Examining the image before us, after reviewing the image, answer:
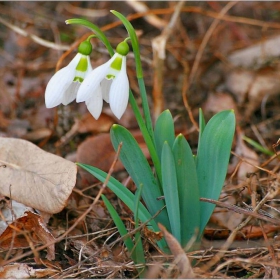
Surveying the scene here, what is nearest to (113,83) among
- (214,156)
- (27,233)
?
(214,156)

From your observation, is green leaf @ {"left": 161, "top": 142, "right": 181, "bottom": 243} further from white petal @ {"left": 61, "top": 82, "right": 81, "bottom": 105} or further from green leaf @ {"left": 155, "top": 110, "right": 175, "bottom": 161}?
white petal @ {"left": 61, "top": 82, "right": 81, "bottom": 105}

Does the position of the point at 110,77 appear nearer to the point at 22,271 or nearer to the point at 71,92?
the point at 71,92

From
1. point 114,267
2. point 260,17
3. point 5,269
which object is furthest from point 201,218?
point 260,17

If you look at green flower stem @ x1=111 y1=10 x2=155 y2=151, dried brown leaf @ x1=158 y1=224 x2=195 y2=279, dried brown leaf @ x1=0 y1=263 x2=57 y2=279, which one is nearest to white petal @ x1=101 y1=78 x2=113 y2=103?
green flower stem @ x1=111 y1=10 x2=155 y2=151

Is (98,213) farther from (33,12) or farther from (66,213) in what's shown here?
(33,12)

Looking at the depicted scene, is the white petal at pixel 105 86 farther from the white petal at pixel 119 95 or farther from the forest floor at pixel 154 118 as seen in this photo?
the forest floor at pixel 154 118
